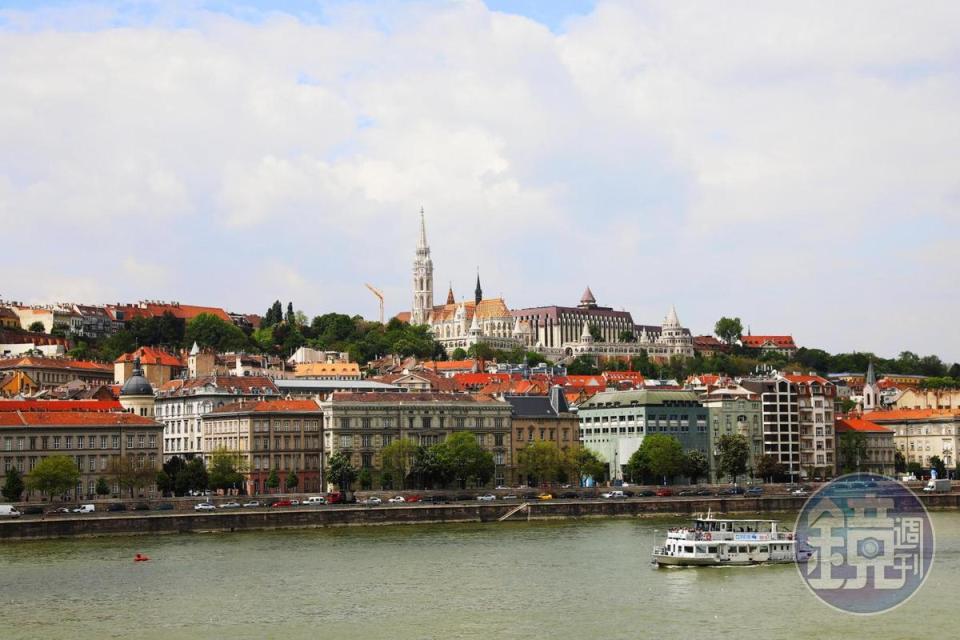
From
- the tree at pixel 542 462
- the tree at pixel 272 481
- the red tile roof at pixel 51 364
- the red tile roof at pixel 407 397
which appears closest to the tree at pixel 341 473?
the tree at pixel 272 481

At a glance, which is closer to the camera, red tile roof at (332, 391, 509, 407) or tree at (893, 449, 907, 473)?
red tile roof at (332, 391, 509, 407)

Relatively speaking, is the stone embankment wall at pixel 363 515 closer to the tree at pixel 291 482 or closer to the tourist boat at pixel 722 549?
the tree at pixel 291 482

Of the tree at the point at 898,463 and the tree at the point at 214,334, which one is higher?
the tree at the point at 214,334

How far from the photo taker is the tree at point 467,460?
96.5 meters

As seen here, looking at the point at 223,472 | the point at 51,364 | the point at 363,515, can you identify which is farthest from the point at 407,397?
the point at 51,364

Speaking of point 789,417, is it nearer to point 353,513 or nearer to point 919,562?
point 353,513

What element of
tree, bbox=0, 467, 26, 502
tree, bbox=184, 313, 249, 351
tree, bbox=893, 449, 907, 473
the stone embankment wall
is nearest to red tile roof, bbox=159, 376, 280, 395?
tree, bbox=0, 467, 26, 502

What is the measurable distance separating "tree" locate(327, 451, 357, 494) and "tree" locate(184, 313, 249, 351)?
7951 cm

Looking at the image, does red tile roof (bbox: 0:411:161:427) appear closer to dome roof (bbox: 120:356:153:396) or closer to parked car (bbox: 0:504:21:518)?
dome roof (bbox: 120:356:153:396)

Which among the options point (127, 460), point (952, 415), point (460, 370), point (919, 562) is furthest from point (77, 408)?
point (460, 370)

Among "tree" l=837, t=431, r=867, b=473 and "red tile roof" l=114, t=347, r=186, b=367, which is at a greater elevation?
"red tile roof" l=114, t=347, r=186, b=367

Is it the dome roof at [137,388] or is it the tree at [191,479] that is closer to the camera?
the tree at [191,479]

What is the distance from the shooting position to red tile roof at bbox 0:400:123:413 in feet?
306

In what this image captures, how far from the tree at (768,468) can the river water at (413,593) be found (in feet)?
135
